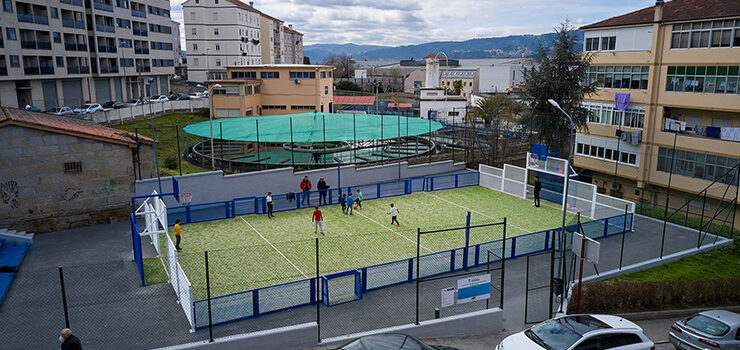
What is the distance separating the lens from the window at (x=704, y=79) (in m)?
29.8

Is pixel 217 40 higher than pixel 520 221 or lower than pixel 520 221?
higher

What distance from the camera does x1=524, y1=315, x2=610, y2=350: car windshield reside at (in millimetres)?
11656

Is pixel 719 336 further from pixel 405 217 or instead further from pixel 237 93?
pixel 237 93

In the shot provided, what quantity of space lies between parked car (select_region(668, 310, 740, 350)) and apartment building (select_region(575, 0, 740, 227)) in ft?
46.3

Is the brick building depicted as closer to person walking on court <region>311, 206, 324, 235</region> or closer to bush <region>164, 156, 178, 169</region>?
bush <region>164, 156, 178, 169</region>

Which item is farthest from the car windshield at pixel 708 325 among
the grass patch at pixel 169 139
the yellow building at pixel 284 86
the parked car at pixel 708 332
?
the yellow building at pixel 284 86

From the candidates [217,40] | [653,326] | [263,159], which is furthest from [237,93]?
[653,326]

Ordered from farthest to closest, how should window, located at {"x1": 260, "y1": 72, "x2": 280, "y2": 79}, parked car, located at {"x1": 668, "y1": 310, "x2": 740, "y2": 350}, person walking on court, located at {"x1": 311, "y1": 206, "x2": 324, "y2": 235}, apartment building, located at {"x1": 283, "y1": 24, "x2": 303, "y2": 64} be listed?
apartment building, located at {"x1": 283, "y1": 24, "x2": 303, "y2": 64}, window, located at {"x1": 260, "y1": 72, "x2": 280, "y2": 79}, person walking on court, located at {"x1": 311, "y1": 206, "x2": 324, "y2": 235}, parked car, located at {"x1": 668, "y1": 310, "x2": 740, "y2": 350}

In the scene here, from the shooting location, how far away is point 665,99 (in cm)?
3356

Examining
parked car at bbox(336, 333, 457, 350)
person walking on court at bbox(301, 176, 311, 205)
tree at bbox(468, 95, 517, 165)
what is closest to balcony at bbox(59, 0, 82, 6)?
person walking on court at bbox(301, 176, 311, 205)

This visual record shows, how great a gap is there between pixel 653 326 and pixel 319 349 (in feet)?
37.0

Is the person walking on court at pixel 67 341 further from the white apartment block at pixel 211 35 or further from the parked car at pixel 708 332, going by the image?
the white apartment block at pixel 211 35

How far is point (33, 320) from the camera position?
13.9 metres

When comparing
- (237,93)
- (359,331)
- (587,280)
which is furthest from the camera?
(237,93)
